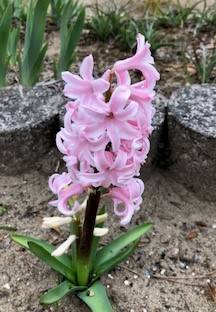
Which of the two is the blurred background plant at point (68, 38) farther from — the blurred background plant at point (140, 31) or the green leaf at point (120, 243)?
the green leaf at point (120, 243)

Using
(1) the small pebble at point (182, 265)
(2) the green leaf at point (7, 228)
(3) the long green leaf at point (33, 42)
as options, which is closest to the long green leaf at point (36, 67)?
(3) the long green leaf at point (33, 42)

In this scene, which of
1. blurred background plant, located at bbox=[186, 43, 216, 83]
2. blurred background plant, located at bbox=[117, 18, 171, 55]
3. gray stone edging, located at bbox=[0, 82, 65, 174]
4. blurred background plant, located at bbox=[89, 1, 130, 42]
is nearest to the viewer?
gray stone edging, located at bbox=[0, 82, 65, 174]

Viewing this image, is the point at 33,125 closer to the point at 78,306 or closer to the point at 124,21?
the point at 78,306

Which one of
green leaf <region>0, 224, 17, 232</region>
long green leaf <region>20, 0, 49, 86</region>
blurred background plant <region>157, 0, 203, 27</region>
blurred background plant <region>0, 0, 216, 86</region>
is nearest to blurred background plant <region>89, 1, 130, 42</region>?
blurred background plant <region>0, 0, 216, 86</region>

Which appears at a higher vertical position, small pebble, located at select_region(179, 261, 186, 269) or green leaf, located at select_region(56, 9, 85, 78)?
green leaf, located at select_region(56, 9, 85, 78)

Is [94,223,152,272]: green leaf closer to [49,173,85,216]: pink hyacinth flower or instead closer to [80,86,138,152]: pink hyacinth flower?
[49,173,85,216]: pink hyacinth flower

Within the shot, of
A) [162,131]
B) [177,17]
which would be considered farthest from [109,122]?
[177,17]
